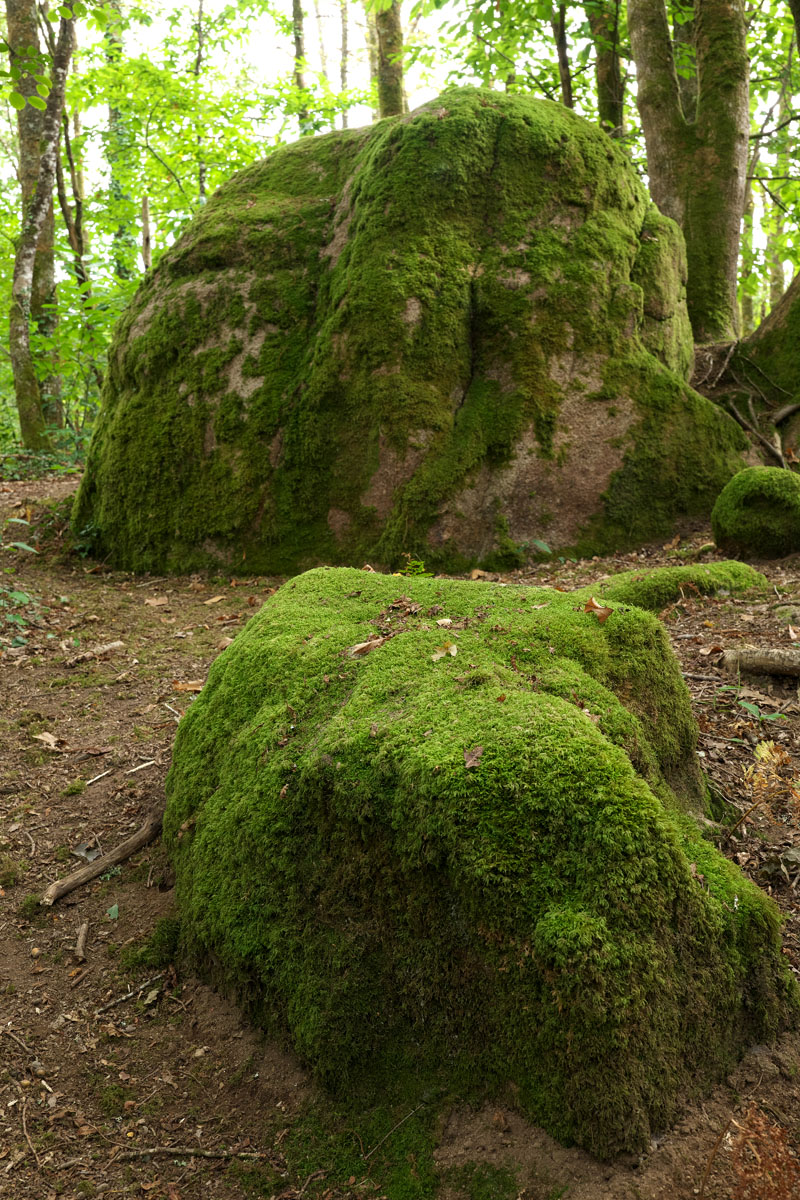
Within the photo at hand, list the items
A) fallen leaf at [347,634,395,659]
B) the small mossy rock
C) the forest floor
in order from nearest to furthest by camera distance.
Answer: the forest floor < fallen leaf at [347,634,395,659] < the small mossy rock

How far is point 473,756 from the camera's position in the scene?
2238 millimetres

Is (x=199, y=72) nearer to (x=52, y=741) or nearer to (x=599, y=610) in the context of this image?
(x=52, y=741)

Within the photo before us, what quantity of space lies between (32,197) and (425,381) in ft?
24.6

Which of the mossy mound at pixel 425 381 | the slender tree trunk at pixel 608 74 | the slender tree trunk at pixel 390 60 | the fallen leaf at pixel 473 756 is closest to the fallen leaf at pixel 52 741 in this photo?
the fallen leaf at pixel 473 756

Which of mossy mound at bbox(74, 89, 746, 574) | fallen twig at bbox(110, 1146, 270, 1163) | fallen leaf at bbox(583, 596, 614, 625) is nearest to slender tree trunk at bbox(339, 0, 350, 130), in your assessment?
mossy mound at bbox(74, 89, 746, 574)

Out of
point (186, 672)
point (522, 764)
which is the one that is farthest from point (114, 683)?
point (522, 764)

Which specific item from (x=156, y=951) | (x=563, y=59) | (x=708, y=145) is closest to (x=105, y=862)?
(x=156, y=951)

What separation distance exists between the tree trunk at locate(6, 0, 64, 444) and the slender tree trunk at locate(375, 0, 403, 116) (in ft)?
15.4

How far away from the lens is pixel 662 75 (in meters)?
10.3

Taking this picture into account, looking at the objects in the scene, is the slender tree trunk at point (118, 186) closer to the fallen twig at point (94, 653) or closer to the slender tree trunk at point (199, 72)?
the slender tree trunk at point (199, 72)

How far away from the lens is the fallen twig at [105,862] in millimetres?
3301

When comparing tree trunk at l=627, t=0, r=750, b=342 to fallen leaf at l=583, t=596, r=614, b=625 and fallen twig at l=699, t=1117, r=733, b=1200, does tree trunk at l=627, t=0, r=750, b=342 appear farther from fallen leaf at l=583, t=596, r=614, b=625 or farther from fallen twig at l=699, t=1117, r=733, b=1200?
fallen twig at l=699, t=1117, r=733, b=1200

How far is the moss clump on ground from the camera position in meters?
5.36

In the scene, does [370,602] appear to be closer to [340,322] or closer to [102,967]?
[102,967]
